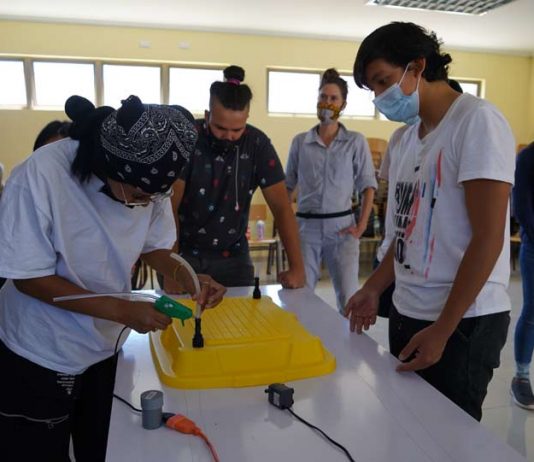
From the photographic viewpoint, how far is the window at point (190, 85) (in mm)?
5629

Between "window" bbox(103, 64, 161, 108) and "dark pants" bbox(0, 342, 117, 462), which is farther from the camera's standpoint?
"window" bbox(103, 64, 161, 108)

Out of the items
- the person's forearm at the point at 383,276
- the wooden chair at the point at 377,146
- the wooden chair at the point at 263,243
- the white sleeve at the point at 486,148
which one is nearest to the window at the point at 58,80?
the wooden chair at the point at 263,243

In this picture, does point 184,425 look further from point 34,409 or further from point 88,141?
point 88,141

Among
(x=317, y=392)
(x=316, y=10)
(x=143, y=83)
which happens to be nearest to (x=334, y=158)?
(x=317, y=392)

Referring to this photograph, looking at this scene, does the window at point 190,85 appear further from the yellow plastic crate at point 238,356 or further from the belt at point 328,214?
the yellow plastic crate at point 238,356

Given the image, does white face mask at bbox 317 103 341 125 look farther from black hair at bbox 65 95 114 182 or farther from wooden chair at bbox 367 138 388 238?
wooden chair at bbox 367 138 388 238

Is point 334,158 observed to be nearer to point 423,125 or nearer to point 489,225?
point 423,125

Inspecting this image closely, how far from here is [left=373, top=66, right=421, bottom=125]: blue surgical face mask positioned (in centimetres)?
108

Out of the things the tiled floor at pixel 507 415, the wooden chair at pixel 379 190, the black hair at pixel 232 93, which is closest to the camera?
the black hair at pixel 232 93

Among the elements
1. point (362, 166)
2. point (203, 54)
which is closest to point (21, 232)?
point (362, 166)

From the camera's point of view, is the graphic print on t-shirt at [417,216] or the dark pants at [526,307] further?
the dark pants at [526,307]

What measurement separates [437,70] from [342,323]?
0.71 m

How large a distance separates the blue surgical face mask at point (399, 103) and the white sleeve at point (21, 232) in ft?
2.57

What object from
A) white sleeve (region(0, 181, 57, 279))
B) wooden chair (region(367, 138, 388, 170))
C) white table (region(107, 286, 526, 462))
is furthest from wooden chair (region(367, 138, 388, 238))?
white sleeve (region(0, 181, 57, 279))
